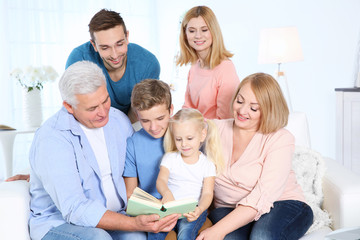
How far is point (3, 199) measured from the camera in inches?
66.2

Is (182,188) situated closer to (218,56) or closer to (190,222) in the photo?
(190,222)

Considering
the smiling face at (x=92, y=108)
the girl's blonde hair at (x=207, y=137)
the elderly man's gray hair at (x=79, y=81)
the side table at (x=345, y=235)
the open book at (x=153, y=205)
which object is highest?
the elderly man's gray hair at (x=79, y=81)

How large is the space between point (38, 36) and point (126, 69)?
122 inches

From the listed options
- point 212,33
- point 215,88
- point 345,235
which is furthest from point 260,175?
point 212,33

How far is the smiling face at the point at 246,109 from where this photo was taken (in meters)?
Answer: 1.82

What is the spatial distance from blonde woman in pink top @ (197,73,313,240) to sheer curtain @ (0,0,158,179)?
3507mm

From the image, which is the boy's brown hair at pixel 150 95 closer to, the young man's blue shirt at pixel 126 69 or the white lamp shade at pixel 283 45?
the young man's blue shirt at pixel 126 69

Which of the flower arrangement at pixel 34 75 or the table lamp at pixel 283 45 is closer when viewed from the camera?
the flower arrangement at pixel 34 75

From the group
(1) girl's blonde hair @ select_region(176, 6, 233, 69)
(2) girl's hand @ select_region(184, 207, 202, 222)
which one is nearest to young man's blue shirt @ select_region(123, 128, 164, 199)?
(2) girl's hand @ select_region(184, 207, 202, 222)

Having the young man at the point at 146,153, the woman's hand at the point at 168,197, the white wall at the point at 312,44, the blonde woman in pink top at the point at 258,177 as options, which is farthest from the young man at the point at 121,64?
the white wall at the point at 312,44

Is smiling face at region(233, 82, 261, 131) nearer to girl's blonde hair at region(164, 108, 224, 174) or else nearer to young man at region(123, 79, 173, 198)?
girl's blonde hair at region(164, 108, 224, 174)

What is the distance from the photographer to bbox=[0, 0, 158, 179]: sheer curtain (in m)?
4.81

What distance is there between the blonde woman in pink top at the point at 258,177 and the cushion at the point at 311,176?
11 cm

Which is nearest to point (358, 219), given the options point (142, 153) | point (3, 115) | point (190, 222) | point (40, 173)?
point (190, 222)
